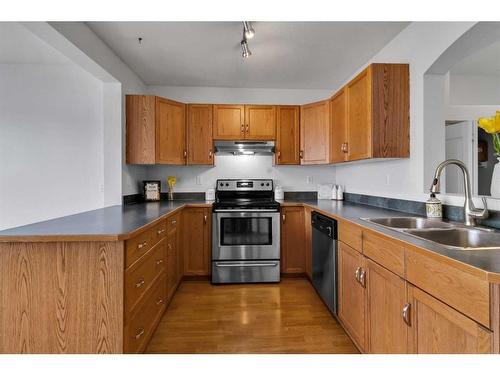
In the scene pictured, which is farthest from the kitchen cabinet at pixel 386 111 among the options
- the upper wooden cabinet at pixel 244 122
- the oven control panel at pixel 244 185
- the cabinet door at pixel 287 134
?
the oven control panel at pixel 244 185

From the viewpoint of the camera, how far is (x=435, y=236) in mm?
1555

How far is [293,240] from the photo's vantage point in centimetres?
323

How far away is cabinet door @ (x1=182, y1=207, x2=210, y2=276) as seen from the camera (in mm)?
3152

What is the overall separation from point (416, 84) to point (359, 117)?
0.47 metres

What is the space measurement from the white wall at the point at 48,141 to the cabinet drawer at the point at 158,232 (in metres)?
1.09

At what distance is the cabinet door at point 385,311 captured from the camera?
1.30 metres

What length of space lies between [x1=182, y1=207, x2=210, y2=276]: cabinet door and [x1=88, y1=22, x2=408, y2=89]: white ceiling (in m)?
1.65

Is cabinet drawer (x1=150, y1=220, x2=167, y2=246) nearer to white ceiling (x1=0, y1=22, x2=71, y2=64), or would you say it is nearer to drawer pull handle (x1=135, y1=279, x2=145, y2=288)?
drawer pull handle (x1=135, y1=279, x2=145, y2=288)

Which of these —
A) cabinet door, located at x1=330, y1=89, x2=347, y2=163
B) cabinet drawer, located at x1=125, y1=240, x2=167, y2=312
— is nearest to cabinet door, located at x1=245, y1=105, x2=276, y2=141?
cabinet door, located at x1=330, y1=89, x2=347, y2=163

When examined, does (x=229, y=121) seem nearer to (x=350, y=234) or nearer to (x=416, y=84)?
(x=416, y=84)

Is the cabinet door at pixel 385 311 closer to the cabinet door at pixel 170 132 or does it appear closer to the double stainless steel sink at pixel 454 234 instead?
the double stainless steel sink at pixel 454 234
